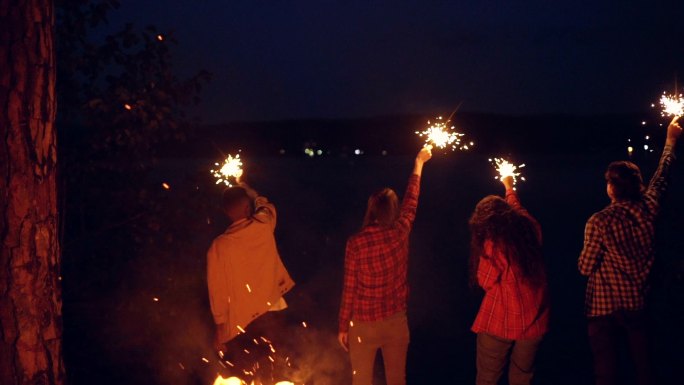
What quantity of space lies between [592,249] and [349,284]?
1.77m

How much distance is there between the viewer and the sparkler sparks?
17.0 feet

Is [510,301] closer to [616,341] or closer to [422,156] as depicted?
[616,341]

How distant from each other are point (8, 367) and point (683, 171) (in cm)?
3906

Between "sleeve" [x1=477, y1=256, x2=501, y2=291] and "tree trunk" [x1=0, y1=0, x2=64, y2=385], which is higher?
"tree trunk" [x1=0, y1=0, x2=64, y2=385]

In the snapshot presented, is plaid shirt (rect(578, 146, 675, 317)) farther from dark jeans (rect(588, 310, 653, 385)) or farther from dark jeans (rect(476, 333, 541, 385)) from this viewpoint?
dark jeans (rect(476, 333, 541, 385))

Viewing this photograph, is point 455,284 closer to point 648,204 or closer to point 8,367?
point 648,204

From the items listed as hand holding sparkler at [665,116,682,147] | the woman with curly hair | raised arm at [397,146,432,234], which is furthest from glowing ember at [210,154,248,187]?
hand holding sparkler at [665,116,682,147]

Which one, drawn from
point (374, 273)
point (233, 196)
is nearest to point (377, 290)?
point (374, 273)

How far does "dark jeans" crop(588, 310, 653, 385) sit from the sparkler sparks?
316 centimetres

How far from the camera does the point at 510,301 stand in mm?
4086

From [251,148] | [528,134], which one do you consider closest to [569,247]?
[528,134]

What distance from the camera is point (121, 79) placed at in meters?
4.96

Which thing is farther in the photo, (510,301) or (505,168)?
(505,168)

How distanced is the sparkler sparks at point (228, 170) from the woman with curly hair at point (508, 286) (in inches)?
87.2
